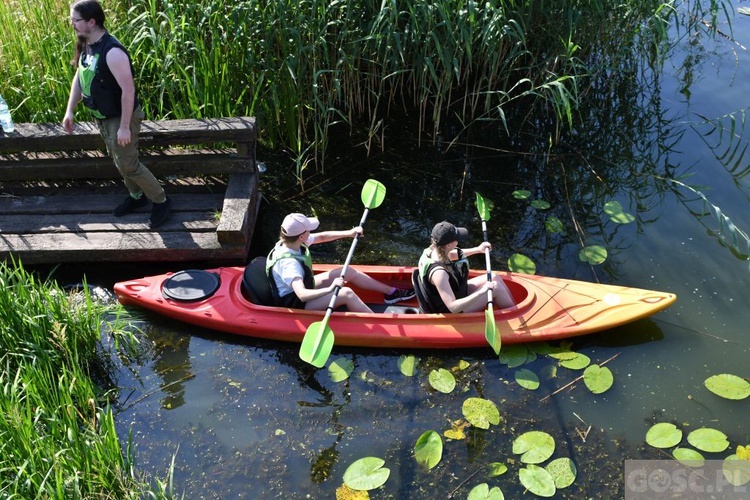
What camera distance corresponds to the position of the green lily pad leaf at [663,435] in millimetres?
3855

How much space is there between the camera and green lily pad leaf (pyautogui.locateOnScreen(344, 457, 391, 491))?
3666 mm

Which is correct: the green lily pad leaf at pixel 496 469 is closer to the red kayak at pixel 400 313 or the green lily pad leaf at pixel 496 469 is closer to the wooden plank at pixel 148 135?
the red kayak at pixel 400 313

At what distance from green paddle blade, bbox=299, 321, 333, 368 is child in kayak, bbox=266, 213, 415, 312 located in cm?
27

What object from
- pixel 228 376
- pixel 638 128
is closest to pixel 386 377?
pixel 228 376

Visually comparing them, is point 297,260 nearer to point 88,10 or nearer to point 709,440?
point 88,10

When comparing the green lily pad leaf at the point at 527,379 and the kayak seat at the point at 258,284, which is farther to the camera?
the kayak seat at the point at 258,284

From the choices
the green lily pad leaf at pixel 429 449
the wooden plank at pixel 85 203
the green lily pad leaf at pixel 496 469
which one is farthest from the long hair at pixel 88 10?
the green lily pad leaf at pixel 496 469

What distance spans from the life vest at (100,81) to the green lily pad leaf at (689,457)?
391 centimetres

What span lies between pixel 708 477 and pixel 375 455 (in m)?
1.74

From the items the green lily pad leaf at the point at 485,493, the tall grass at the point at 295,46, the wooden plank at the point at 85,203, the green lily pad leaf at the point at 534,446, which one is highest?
the tall grass at the point at 295,46

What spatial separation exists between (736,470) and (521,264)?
2018mm

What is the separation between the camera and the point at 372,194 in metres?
5.24

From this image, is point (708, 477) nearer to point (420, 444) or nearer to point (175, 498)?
point (420, 444)

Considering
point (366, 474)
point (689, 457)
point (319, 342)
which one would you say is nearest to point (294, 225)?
point (319, 342)
